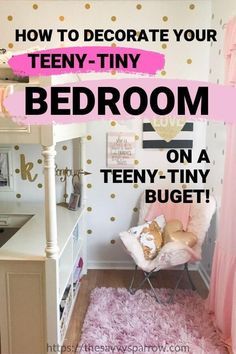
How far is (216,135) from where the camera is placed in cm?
279

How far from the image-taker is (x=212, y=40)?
9.59 feet

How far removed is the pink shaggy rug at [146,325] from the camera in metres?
2.12

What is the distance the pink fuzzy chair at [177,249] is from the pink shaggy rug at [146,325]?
122 mm

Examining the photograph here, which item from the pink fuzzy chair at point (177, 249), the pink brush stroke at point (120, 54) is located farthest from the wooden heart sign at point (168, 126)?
the pink fuzzy chair at point (177, 249)

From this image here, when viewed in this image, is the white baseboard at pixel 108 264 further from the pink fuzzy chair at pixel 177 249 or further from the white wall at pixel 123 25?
the white wall at pixel 123 25

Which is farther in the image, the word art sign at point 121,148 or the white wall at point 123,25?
the word art sign at point 121,148

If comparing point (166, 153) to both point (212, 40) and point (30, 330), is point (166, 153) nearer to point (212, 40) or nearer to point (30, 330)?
point (212, 40)

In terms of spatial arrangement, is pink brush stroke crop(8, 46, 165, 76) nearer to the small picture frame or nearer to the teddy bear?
the small picture frame

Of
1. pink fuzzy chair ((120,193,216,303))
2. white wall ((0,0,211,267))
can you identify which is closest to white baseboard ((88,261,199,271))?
pink fuzzy chair ((120,193,216,303))

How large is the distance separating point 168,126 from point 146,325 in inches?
63.7

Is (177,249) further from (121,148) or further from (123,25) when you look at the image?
(123,25)

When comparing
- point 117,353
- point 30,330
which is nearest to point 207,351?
point 117,353

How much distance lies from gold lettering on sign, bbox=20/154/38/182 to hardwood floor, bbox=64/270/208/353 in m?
1.01

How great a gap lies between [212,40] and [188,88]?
2.55 feet
